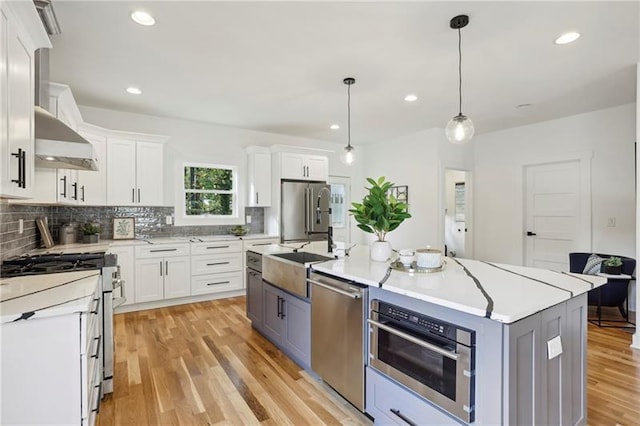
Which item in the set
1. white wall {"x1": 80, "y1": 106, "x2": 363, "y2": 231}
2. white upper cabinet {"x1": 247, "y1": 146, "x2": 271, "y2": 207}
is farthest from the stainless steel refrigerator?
white wall {"x1": 80, "y1": 106, "x2": 363, "y2": 231}

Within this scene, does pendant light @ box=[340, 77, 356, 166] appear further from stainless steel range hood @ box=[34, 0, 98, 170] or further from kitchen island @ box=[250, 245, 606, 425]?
stainless steel range hood @ box=[34, 0, 98, 170]

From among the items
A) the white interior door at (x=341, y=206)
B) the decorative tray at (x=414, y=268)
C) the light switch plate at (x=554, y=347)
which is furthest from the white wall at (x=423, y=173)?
the light switch plate at (x=554, y=347)

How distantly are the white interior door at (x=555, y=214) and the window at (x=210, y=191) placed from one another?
4.83m

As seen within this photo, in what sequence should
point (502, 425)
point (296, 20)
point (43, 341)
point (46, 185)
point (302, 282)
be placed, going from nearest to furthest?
point (502, 425) → point (43, 341) → point (296, 20) → point (302, 282) → point (46, 185)

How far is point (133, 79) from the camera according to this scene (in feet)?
10.8

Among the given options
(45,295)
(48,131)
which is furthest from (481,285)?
(48,131)

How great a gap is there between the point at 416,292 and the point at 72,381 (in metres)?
1.62

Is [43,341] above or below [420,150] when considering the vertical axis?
below

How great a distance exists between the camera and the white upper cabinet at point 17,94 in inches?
56.9

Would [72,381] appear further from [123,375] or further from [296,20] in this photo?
[296,20]

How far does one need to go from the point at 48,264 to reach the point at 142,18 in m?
1.89

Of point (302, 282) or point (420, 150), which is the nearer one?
point (302, 282)

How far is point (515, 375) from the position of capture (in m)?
1.28

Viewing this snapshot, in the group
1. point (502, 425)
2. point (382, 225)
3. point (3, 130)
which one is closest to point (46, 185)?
point (3, 130)
